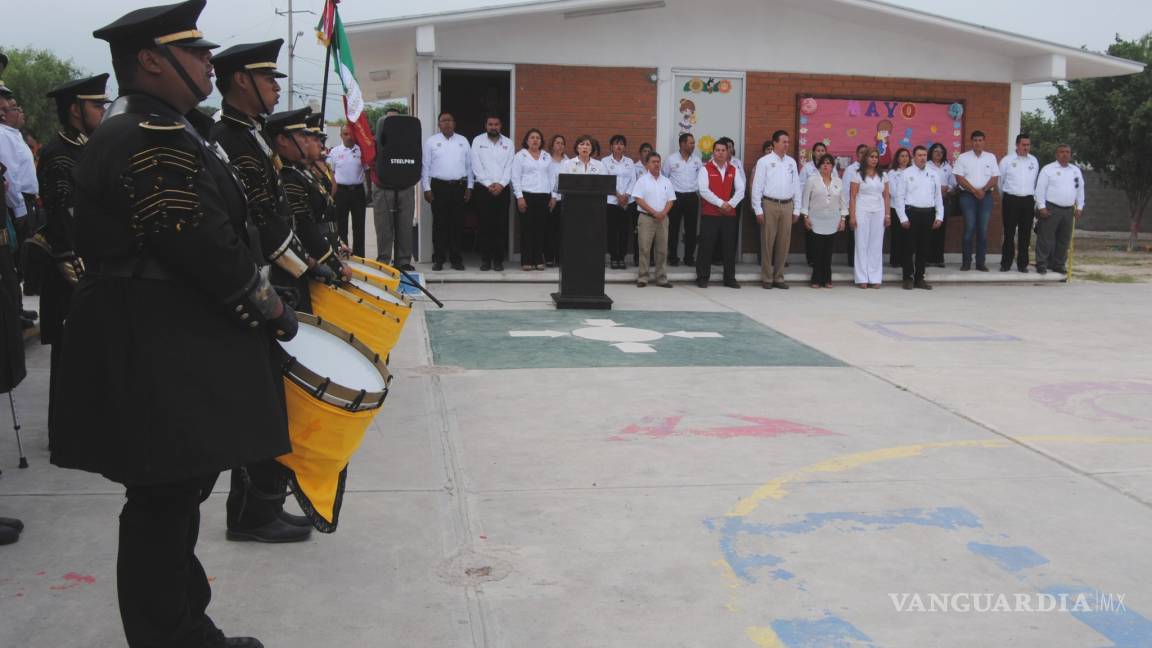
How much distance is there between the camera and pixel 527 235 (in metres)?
14.3

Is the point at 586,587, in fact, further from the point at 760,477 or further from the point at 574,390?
the point at 574,390

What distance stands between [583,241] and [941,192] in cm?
603

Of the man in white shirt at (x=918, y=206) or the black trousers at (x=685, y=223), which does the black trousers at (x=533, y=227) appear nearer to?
the black trousers at (x=685, y=223)

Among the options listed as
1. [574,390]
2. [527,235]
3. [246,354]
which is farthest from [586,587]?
[527,235]

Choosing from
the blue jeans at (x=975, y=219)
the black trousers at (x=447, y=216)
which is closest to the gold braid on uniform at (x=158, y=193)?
the black trousers at (x=447, y=216)

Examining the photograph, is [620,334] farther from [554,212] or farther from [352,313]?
[554,212]

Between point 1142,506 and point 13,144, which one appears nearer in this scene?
point 1142,506

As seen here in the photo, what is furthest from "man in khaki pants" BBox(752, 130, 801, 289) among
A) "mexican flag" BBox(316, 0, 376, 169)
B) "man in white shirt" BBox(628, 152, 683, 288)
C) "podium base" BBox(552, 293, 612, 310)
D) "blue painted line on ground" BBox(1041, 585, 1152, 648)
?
"blue painted line on ground" BBox(1041, 585, 1152, 648)

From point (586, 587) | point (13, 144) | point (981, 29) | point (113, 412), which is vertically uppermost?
point (981, 29)

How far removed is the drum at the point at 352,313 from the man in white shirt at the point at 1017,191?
12284 mm

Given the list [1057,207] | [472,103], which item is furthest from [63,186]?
[1057,207]

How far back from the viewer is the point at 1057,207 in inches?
588

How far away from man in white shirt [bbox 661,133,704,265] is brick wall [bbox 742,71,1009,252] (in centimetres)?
108

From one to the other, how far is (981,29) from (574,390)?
10.6 m
